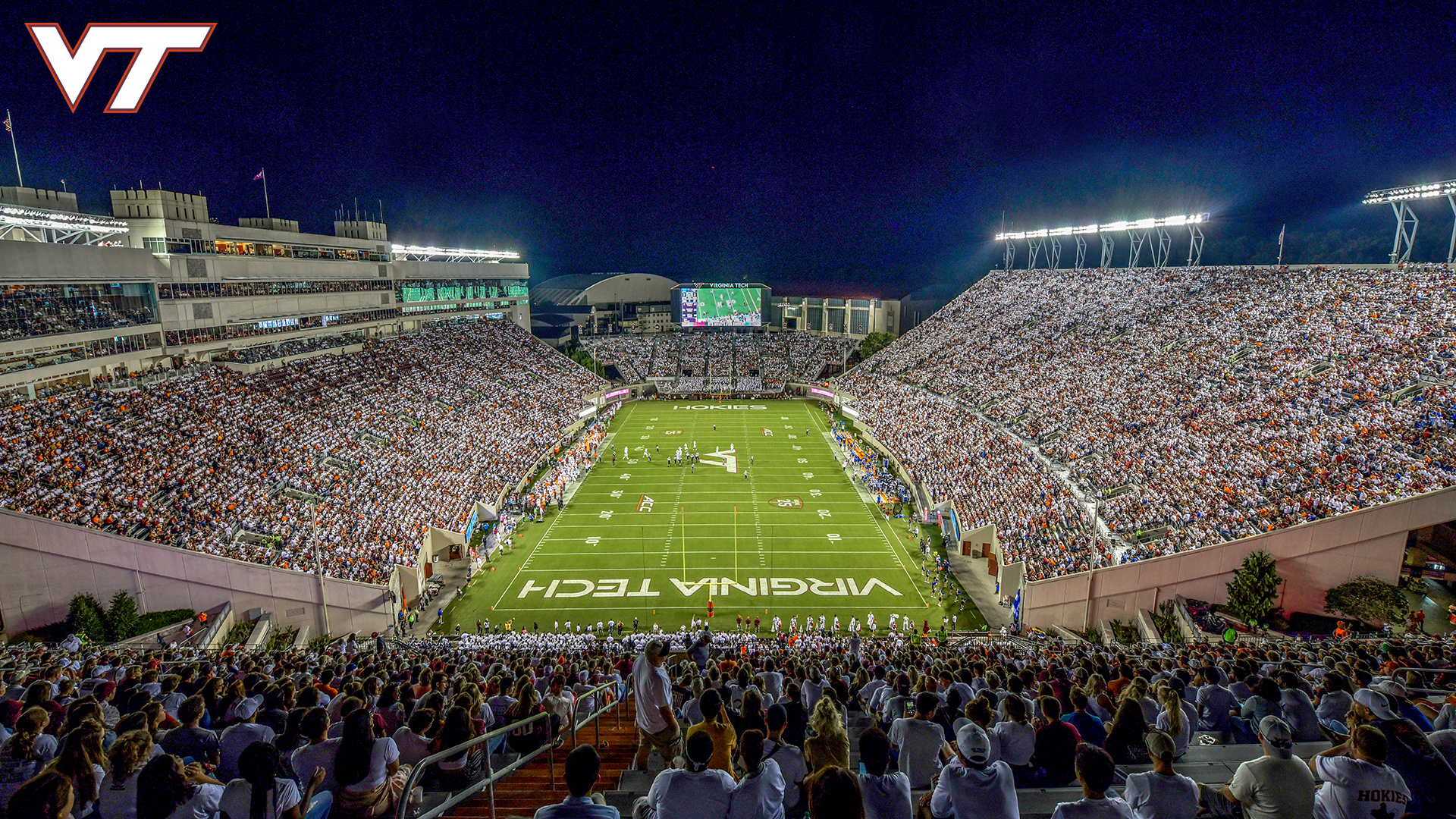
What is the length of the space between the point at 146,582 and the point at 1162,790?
2428 centimetres

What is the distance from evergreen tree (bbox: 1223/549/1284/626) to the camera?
57.1ft

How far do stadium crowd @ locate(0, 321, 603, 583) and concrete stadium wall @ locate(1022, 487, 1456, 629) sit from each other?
23.2 metres

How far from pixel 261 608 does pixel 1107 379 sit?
3989 centimetres

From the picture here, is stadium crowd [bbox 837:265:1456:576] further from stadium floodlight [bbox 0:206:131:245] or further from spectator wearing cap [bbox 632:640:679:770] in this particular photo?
stadium floodlight [bbox 0:206:131:245]

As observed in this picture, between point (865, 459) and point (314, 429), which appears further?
point (865, 459)

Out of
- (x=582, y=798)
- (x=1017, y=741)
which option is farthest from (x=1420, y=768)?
(x=582, y=798)

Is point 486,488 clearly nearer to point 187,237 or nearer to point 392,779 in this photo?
point 187,237

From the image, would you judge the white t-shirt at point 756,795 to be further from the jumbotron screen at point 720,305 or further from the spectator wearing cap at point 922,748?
the jumbotron screen at point 720,305

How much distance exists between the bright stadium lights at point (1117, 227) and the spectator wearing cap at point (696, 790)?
5644 cm

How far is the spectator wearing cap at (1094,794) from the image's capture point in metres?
3.51

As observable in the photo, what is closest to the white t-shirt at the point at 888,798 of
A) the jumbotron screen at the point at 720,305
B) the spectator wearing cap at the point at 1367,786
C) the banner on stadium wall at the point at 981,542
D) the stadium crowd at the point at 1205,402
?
the spectator wearing cap at the point at 1367,786

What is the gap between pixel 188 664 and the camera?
12352mm

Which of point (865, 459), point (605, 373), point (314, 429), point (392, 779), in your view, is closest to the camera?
point (392, 779)

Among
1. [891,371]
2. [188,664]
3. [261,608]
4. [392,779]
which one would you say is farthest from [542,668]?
[891,371]
